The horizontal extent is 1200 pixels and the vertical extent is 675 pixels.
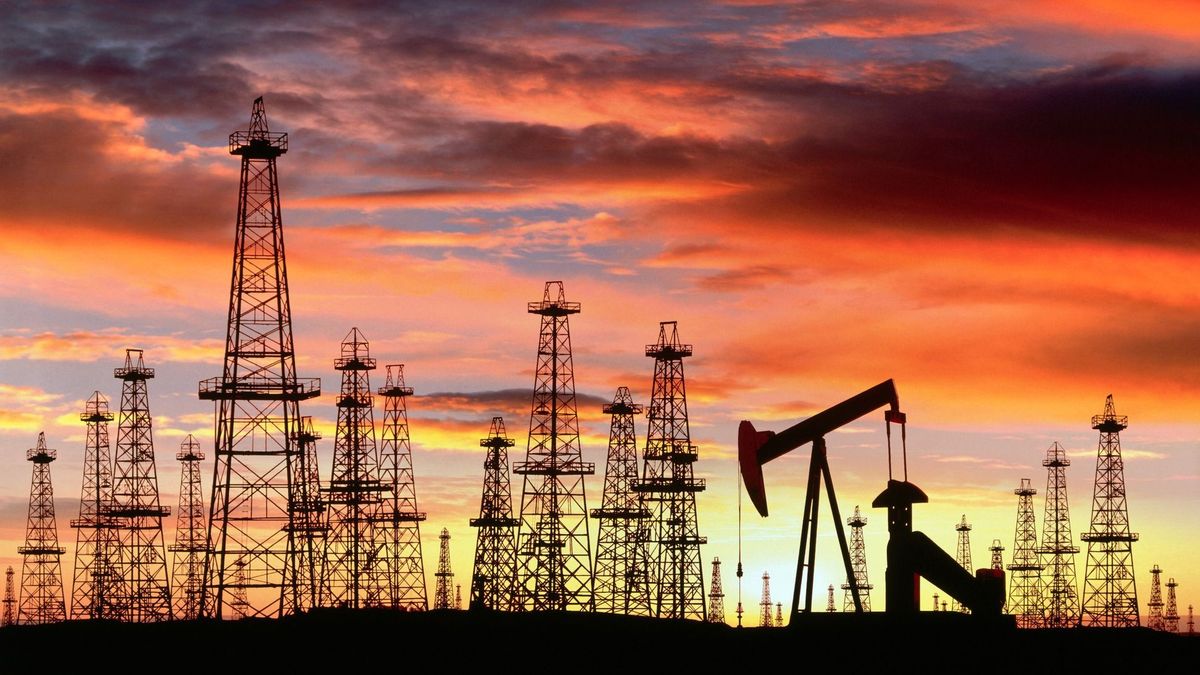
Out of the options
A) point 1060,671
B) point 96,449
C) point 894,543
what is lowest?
point 1060,671

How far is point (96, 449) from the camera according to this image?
117 m

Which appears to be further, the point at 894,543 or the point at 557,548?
the point at 557,548

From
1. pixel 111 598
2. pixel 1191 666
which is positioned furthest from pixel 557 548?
pixel 1191 666

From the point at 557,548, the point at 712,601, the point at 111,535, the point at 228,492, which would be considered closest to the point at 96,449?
the point at 111,535

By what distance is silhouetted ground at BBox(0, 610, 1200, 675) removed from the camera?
51.6m

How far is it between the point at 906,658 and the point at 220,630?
32.0 meters

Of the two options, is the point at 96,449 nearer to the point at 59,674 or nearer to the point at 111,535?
the point at 111,535

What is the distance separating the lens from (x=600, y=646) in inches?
2418

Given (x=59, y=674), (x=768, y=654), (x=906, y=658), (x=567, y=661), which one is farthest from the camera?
(x=59, y=674)

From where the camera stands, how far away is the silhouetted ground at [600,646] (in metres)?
51.6

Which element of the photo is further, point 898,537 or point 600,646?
point 600,646

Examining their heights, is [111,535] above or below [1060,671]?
above

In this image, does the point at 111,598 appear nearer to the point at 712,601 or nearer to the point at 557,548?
the point at 557,548

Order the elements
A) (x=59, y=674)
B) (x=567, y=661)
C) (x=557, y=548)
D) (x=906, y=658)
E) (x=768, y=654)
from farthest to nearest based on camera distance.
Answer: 1. (x=557, y=548)
2. (x=59, y=674)
3. (x=567, y=661)
4. (x=768, y=654)
5. (x=906, y=658)
